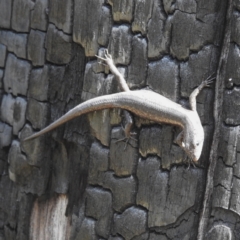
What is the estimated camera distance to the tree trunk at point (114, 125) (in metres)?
2.99

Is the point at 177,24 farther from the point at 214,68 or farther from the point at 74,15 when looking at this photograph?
the point at 74,15

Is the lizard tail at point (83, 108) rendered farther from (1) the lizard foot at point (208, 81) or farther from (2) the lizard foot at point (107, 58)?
(1) the lizard foot at point (208, 81)

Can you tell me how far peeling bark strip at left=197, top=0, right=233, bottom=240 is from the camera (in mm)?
2945

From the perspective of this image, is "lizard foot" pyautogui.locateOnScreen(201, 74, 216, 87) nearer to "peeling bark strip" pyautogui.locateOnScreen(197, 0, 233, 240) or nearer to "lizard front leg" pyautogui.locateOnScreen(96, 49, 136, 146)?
"peeling bark strip" pyautogui.locateOnScreen(197, 0, 233, 240)

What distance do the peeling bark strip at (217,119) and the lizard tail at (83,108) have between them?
54cm

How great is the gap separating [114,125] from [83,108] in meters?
0.19

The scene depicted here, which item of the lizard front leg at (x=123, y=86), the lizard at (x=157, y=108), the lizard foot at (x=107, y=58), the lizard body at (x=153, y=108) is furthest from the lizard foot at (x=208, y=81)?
the lizard foot at (x=107, y=58)

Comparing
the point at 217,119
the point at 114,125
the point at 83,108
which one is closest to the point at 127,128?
the point at 114,125

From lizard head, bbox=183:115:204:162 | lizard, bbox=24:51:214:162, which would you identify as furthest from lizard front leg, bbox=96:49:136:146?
lizard head, bbox=183:115:204:162

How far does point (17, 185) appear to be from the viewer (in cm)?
394

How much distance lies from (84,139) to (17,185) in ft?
2.01

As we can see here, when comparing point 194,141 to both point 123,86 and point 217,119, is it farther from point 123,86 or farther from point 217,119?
point 123,86

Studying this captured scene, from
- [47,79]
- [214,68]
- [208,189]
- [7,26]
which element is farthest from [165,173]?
[7,26]

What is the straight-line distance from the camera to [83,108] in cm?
342
